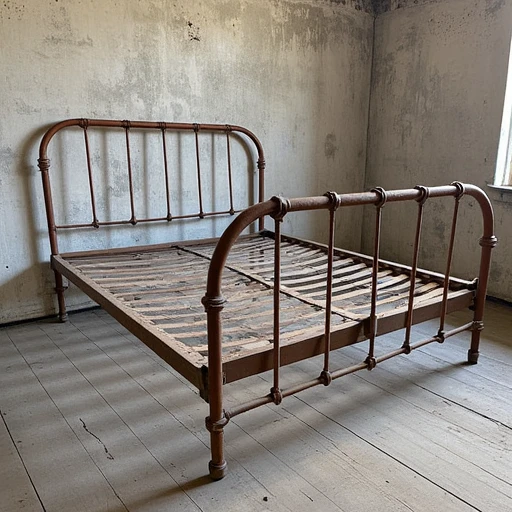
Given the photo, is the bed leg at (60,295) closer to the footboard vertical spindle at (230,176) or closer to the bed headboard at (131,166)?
the bed headboard at (131,166)

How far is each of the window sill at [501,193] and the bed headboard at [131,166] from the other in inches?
58.0

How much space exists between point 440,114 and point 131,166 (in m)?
2.10

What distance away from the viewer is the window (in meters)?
2.95

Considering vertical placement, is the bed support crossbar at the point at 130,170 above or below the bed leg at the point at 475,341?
above

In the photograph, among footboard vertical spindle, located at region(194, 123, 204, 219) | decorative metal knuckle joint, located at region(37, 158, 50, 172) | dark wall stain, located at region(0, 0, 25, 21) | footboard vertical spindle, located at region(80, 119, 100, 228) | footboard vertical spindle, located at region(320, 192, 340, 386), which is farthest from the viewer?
footboard vertical spindle, located at region(194, 123, 204, 219)

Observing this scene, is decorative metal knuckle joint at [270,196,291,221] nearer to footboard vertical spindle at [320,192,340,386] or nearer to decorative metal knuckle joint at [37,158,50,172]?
footboard vertical spindle at [320,192,340,386]

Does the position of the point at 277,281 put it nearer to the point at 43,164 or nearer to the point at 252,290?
the point at 252,290

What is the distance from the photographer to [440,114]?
3303 mm

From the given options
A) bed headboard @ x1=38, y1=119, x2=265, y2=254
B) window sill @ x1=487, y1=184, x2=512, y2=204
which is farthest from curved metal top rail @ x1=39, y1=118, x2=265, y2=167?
window sill @ x1=487, y1=184, x2=512, y2=204

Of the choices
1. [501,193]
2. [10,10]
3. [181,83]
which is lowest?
[501,193]

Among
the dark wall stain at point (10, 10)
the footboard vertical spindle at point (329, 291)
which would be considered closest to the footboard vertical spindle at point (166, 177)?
the dark wall stain at point (10, 10)

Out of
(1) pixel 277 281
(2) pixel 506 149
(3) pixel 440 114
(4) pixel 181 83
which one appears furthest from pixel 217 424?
(3) pixel 440 114

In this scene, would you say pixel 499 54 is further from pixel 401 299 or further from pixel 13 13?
pixel 13 13

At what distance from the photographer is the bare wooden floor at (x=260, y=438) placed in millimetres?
1380
